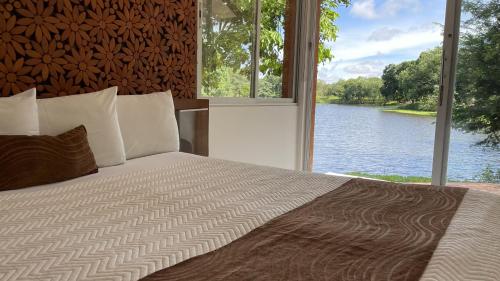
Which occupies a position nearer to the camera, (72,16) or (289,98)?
(72,16)

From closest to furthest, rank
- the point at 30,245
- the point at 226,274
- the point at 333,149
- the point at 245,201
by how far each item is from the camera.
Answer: the point at 226,274
the point at 30,245
the point at 245,201
the point at 333,149

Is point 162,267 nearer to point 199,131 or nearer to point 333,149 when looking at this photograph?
point 199,131

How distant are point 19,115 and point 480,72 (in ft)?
10.0

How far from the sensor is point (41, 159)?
1523mm

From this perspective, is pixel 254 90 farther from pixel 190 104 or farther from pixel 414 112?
pixel 414 112

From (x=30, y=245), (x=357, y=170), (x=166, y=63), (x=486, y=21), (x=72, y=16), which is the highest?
(x=486, y=21)

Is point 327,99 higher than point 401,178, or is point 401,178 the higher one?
point 327,99

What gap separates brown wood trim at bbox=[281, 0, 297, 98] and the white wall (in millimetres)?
201

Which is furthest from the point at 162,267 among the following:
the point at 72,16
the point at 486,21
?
the point at 486,21

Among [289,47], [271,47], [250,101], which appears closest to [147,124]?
[250,101]

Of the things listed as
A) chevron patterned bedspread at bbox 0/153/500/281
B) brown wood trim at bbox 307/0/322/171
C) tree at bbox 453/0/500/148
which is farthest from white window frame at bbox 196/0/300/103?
tree at bbox 453/0/500/148

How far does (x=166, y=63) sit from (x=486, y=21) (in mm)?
2382

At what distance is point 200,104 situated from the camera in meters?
2.83

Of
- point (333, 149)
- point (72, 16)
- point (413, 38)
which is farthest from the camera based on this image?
point (333, 149)
